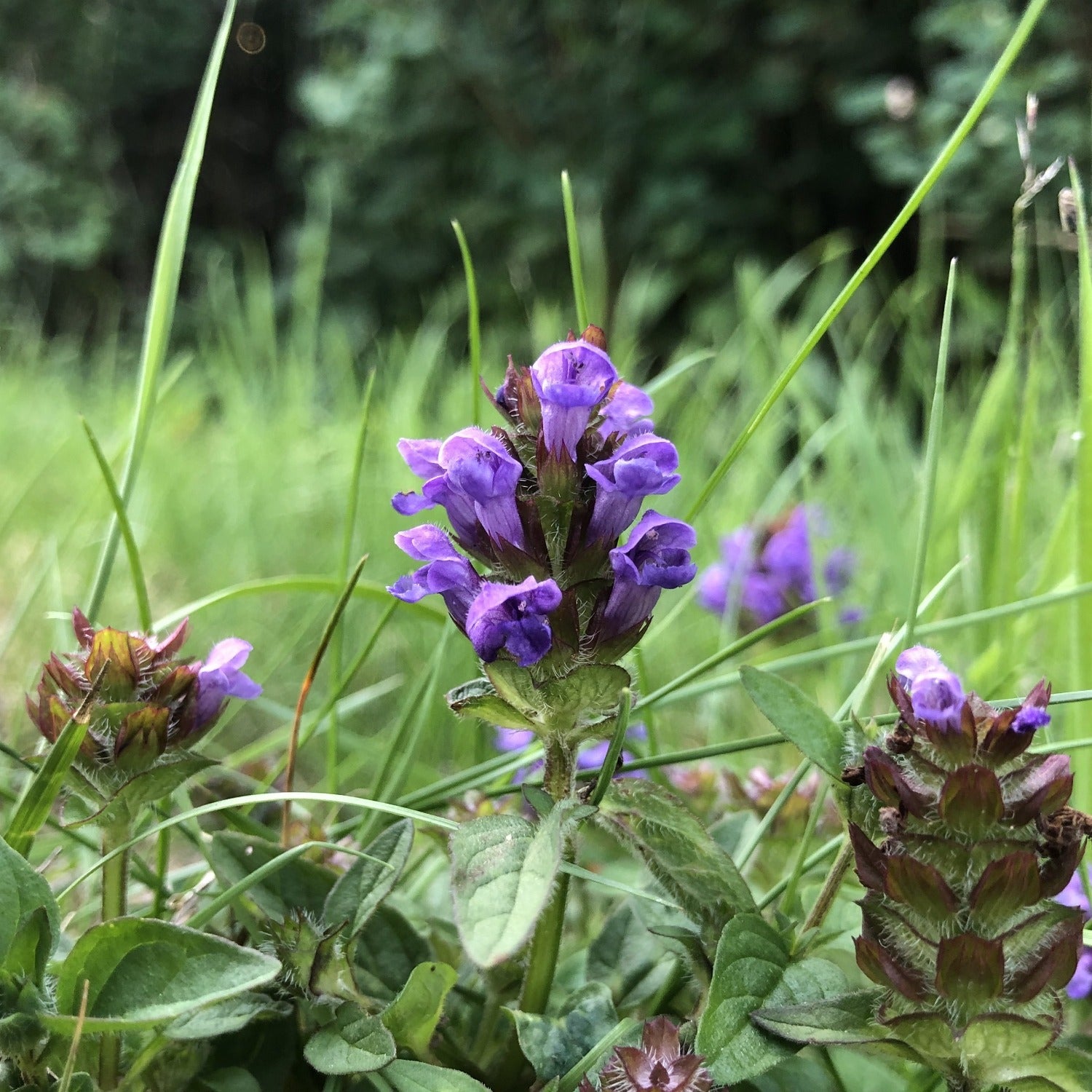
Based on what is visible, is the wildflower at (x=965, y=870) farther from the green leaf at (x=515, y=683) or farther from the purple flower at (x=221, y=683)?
the purple flower at (x=221, y=683)

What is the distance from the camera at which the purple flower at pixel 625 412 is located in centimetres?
44

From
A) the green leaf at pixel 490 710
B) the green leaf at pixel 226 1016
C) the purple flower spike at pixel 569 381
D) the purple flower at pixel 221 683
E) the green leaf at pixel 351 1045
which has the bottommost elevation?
the green leaf at pixel 351 1045

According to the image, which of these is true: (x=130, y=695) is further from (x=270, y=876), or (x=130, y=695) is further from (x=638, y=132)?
(x=638, y=132)

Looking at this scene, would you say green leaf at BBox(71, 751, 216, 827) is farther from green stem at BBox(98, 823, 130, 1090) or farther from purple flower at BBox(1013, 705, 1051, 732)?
purple flower at BBox(1013, 705, 1051, 732)

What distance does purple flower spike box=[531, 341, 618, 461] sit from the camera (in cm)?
41

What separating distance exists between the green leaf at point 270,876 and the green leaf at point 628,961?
5.4 inches

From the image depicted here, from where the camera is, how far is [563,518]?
1.35 feet

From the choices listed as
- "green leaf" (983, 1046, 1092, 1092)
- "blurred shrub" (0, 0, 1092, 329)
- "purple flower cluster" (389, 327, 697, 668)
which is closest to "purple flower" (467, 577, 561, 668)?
"purple flower cluster" (389, 327, 697, 668)

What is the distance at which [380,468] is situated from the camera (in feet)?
4.53

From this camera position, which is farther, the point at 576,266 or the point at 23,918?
the point at 576,266

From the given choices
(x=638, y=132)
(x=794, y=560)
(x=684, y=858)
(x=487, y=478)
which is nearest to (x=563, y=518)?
(x=487, y=478)

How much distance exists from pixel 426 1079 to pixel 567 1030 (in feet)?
0.21

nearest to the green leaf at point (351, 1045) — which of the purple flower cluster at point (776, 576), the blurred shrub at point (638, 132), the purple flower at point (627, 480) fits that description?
the purple flower at point (627, 480)

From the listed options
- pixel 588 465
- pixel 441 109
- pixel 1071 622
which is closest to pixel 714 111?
pixel 441 109
